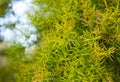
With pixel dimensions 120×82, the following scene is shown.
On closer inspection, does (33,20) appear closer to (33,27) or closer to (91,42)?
(33,27)

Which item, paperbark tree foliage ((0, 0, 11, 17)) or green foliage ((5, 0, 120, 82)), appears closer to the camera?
green foliage ((5, 0, 120, 82))

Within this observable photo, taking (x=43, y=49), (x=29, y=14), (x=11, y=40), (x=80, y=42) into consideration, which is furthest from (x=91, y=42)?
(x=11, y=40)

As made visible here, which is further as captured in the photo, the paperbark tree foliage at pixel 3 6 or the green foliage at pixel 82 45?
the paperbark tree foliage at pixel 3 6

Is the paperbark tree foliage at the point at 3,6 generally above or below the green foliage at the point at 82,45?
above

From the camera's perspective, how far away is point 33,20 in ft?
3.33

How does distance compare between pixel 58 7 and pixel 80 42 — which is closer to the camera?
pixel 80 42

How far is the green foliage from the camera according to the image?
32.1 inches

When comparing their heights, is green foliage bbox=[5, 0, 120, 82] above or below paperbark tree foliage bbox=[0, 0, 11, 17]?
below

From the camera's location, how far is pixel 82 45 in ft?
2.72

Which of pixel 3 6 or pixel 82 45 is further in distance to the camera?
A: pixel 3 6

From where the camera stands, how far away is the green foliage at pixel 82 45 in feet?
2.68

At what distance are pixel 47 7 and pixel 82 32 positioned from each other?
19cm

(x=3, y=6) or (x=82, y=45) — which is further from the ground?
(x=3, y=6)

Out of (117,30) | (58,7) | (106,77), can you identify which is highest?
(58,7)
